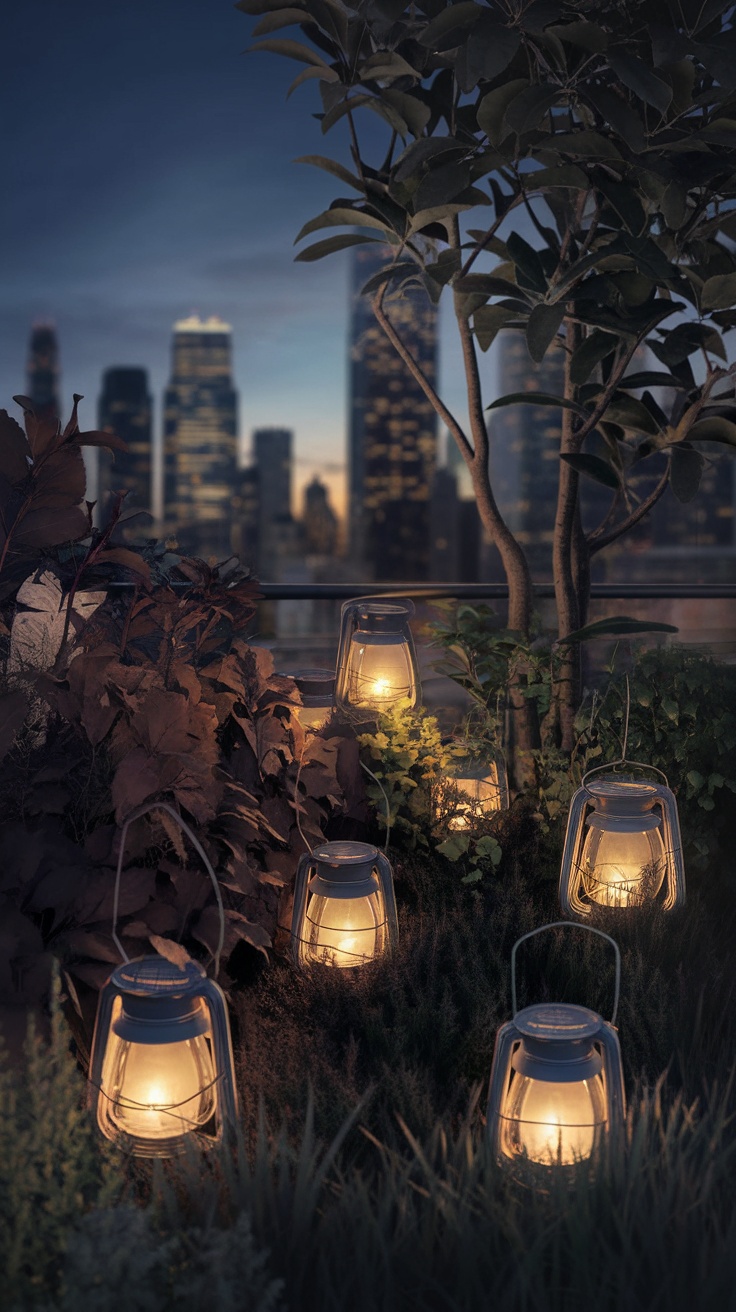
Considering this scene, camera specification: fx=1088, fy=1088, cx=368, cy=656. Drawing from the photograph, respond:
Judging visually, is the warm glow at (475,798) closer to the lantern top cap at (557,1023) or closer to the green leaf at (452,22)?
the lantern top cap at (557,1023)

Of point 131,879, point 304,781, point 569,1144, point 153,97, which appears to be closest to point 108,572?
point 304,781

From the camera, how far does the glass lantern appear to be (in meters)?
1.66

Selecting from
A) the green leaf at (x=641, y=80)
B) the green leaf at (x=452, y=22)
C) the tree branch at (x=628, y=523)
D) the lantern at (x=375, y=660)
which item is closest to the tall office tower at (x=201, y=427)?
the tree branch at (x=628, y=523)

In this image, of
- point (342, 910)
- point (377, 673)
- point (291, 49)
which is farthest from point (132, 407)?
point (342, 910)

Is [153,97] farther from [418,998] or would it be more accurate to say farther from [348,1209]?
[348,1209]

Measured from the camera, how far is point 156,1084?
1.71 metres

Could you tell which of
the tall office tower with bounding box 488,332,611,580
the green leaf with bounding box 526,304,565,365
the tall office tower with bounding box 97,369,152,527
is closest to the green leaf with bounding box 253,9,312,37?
the green leaf with bounding box 526,304,565,365

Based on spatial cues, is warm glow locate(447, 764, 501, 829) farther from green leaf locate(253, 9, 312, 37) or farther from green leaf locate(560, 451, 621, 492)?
green leaf locate(253, 9, 312, 37)

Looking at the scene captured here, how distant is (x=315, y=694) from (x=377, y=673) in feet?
1.07

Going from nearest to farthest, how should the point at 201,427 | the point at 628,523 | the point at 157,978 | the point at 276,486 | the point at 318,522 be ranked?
the point at 157,978
the point at 628,523
the point at 318,522
the point at 276,486
the point at 201,427

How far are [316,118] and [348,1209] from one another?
3251 millimetres

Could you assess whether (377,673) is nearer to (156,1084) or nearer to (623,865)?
(623,865)

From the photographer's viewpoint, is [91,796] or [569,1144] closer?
[569,1144]

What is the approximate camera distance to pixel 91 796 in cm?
226
